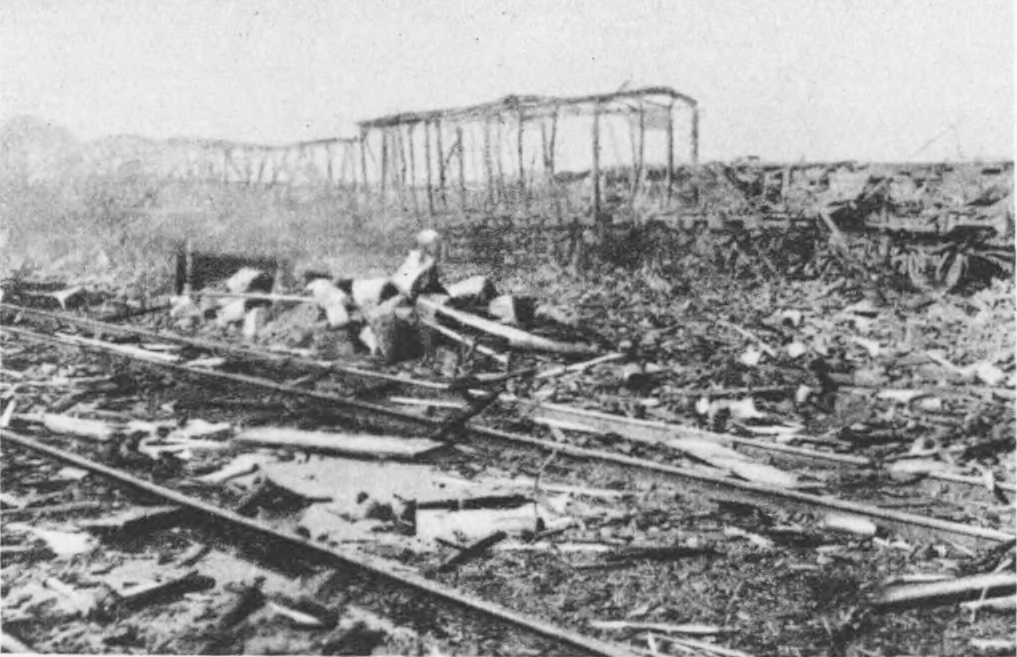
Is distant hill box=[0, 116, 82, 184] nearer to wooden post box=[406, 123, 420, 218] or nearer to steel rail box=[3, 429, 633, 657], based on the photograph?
wooden post box=[406, 123, 420, 218]

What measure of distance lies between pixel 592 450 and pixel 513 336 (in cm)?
386

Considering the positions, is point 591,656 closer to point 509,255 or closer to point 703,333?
point 703,333

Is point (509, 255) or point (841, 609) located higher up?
point (509, 255)

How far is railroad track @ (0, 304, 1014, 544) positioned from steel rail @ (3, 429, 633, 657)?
2.40m

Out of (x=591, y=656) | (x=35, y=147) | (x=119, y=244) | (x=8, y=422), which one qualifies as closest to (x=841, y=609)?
(x=591, y=656)

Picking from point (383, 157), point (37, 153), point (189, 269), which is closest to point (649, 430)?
point (189, 269)

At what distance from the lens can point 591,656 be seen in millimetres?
4023

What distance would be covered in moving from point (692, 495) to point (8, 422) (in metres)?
6.80

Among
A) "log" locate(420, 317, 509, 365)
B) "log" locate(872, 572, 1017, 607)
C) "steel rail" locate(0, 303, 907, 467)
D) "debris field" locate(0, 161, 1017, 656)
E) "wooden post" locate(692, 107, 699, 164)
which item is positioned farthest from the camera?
"wooden post" locate(692, 107, 699, 164)

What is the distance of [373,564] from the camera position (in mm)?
4945

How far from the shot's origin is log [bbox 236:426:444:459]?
7.16m

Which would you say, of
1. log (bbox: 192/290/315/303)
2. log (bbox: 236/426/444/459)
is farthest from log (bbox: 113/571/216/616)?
log (bbox: 192/290/315/303)

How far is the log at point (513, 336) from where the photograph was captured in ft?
34.3

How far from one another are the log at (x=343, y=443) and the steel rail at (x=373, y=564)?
4.30ft
